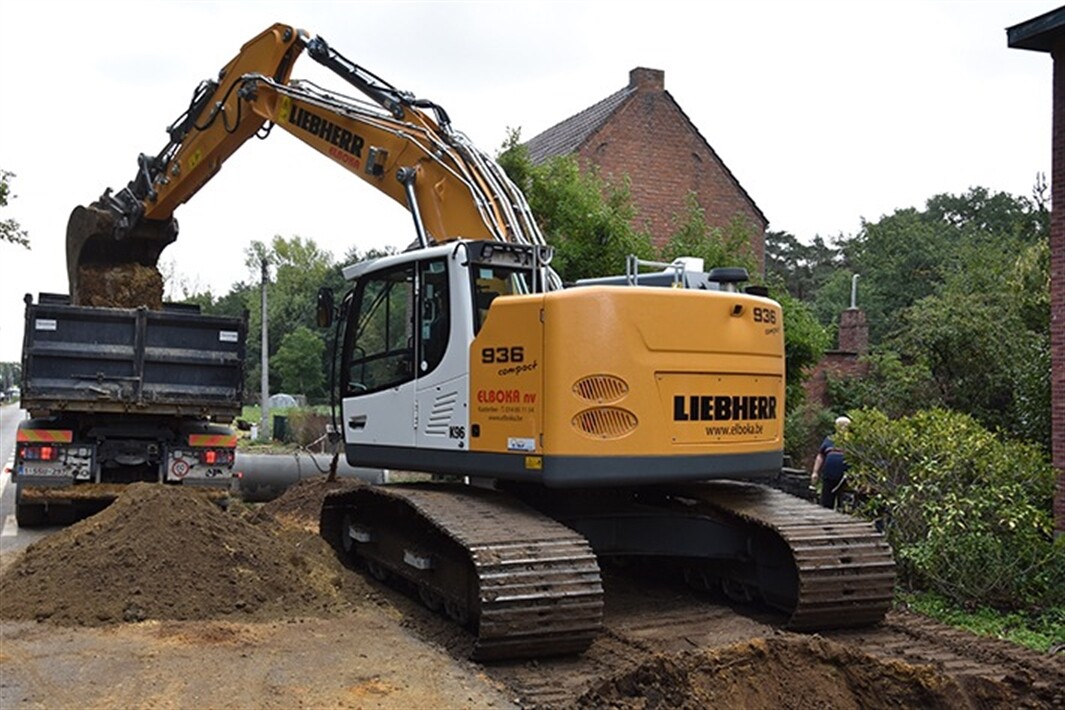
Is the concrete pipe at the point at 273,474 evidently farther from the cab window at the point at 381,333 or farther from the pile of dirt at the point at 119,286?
the cab window at the point at 381,333

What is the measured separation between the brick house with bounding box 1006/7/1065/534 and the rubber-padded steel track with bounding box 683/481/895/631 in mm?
2902

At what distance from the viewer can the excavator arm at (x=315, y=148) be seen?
330 inches

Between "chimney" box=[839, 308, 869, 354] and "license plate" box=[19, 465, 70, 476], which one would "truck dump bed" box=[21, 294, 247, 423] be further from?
"chimney" box=[839, 308, 869, 354]

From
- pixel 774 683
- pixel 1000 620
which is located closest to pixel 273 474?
pixel 1000 620

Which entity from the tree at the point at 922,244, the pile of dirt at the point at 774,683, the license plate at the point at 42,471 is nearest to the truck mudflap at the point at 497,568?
the pile of dirt at the point at 774,683

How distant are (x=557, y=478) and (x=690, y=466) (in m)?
0.91

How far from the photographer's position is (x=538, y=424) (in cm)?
640

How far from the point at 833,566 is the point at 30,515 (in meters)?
8.54

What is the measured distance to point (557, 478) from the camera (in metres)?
Answer: 6.32

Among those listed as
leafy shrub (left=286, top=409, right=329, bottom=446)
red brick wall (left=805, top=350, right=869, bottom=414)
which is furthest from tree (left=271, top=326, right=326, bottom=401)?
red brick wall (left=805, top=350, right=869, bottom=414)

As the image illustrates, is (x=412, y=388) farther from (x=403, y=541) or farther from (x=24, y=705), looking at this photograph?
(x=24, y=705)

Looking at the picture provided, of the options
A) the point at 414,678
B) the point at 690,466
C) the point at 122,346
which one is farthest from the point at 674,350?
the point at 122,346

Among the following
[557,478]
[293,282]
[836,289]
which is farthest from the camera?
[293,282]

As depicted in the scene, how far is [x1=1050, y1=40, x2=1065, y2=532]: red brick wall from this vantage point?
9203 millimetres
